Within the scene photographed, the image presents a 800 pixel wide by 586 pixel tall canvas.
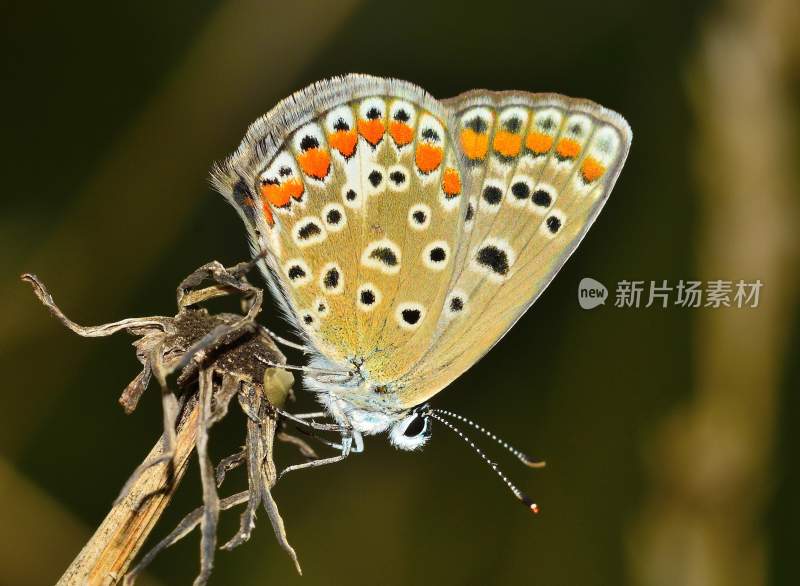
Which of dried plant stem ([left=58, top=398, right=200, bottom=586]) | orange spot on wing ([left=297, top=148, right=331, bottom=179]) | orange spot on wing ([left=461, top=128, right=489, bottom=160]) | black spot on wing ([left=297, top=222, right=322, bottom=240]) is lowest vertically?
dried plant stem ([left=58, top=398, right=200, bottom=586])

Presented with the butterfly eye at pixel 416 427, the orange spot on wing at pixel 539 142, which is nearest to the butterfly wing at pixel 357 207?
the orange spot on wing at pixel 539 142

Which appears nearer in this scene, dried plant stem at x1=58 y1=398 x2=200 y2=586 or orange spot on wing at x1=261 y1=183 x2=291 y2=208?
dried plant stem at x1=58 y1=398 x2=200 y2=586

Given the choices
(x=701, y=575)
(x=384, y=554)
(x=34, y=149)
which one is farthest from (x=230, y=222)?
(x=701, y=575)

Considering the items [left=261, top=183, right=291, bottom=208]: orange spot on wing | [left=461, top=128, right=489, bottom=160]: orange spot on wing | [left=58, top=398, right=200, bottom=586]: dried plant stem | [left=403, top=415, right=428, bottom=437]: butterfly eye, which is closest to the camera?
[left=58, top=398, right=200, bottom=586]: dried plant stem

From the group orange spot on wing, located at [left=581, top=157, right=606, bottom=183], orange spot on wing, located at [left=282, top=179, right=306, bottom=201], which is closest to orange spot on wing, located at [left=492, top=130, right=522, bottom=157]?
orange spot on wing, located at [left=581, top=157, right=606, bottom=183]

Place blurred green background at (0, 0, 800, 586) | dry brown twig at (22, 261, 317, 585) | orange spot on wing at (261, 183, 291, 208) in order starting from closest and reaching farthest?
dry brown twig at (22, 261, 317, 585) < orange spot on wing at (261, 183, 291, 208) < blurred green background at (0, 0, 800, 586)

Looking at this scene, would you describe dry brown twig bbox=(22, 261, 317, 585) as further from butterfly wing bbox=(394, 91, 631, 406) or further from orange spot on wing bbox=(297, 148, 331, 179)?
butterfly wing bbox=(394, 91, 631, 406)

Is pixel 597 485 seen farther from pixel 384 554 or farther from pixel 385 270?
pixel 385 270
